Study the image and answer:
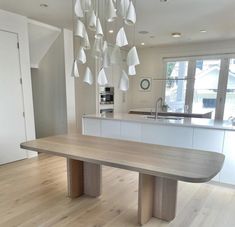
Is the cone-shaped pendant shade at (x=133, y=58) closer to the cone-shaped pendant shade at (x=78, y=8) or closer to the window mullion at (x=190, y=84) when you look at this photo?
the cone-shaped pendant shade at (x=78, y=8)

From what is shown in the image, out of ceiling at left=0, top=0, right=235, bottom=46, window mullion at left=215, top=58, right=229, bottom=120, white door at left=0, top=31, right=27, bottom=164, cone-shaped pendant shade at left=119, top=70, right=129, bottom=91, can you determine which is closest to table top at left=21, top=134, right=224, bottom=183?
cone-shaped pendant shade at left=119, top=70, right=129, bottom=91

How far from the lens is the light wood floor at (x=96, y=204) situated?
2150mm

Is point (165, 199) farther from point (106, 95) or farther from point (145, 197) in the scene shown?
point (106, 95)

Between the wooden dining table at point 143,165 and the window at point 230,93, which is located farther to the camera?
the window at point 230,93

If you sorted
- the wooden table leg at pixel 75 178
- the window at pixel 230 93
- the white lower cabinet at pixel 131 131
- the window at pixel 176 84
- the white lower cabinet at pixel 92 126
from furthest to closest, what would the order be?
the window at pixel 176 84 < the window at pixel 230 93 < the white lower cabinet at pixel 92 126 < the white lower cabinet at pixel 131 131 < the wooden table leg at pixel 75 178

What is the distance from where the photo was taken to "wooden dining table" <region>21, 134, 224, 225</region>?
5.14 feet

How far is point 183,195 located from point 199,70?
4.29 m

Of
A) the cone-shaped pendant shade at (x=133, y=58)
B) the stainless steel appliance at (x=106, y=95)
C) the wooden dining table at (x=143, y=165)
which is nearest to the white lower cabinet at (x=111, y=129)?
the wooden dining table at (x=143, y=165)

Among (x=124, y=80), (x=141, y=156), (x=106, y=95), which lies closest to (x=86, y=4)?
(x=124, y=80)

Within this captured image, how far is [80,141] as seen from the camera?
7.93ft

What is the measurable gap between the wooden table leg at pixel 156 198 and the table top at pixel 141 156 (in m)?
0.30

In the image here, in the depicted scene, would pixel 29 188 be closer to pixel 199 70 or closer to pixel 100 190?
pixel 100 190

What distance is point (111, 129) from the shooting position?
3.69 m

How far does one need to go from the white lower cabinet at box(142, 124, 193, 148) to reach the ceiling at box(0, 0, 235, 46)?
1.86m
